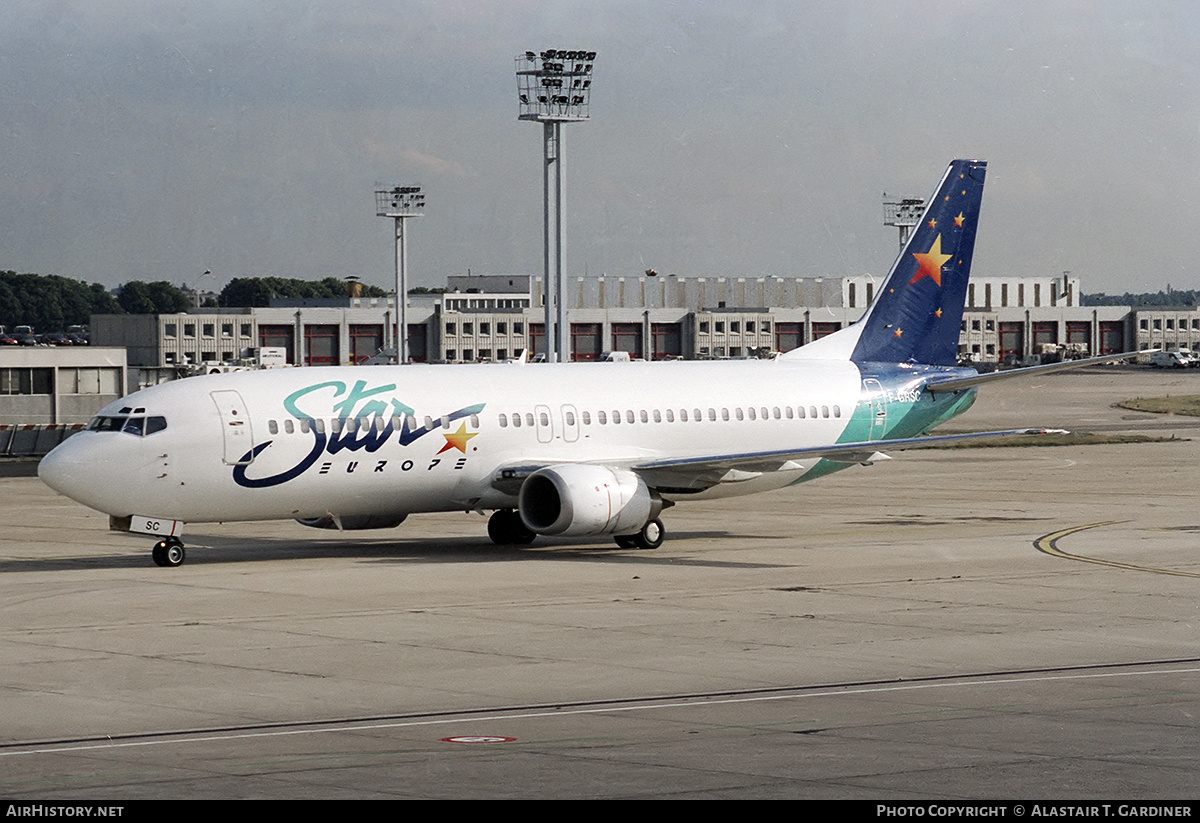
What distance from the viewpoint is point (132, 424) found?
33.9 metres

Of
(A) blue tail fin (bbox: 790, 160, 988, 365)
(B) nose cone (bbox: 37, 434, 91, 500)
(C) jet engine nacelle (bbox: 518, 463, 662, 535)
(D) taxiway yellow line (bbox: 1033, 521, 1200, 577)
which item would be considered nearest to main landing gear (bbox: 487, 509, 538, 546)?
(C) jet engine nacelle (bbox: 518, 463, 662, 535)

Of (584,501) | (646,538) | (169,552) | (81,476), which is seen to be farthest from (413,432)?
(81,476)

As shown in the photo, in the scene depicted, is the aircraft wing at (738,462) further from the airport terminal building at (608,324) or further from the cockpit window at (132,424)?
the airport terminal building at (608,324)

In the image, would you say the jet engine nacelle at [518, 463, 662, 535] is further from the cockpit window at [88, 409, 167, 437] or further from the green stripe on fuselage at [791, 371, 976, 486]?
the cockpit window at [88, 409, 167, 437]

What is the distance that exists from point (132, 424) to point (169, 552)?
2715 mm

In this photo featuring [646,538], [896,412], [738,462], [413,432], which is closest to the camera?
[413,432]

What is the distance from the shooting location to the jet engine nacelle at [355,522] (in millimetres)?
36781

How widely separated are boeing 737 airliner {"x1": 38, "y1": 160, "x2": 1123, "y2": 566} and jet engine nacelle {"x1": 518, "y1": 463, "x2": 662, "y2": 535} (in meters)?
0.04

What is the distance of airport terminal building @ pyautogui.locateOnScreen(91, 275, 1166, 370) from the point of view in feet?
459

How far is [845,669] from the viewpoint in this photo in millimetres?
22000

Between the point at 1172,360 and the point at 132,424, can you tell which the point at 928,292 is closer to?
the point at 132,424

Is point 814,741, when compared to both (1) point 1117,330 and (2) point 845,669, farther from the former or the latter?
(1) point 1117,330

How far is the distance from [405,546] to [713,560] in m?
7.77
